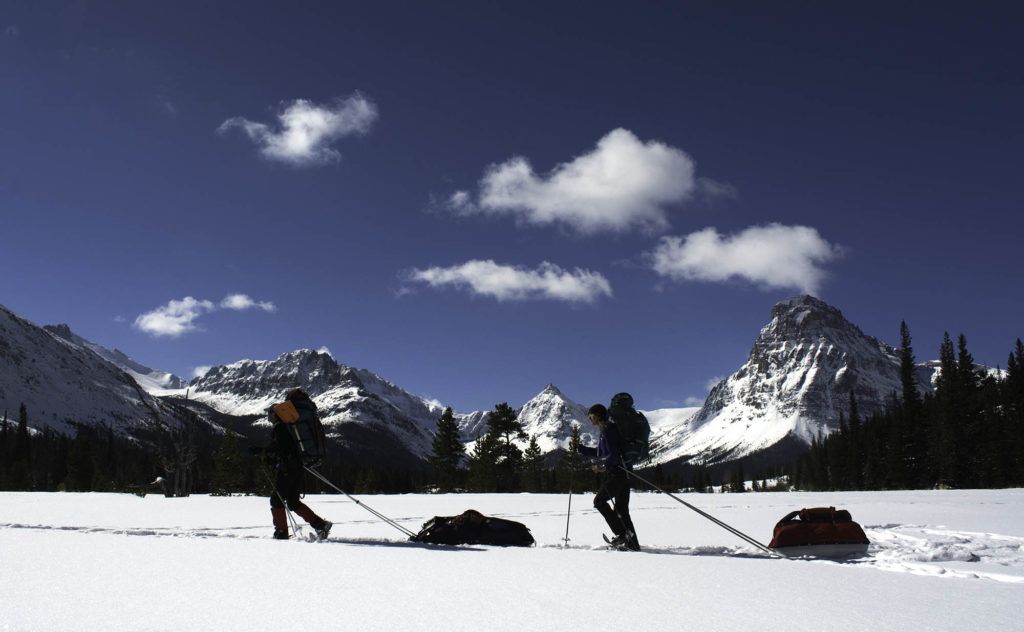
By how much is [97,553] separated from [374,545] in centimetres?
334

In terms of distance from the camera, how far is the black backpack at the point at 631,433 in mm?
9977

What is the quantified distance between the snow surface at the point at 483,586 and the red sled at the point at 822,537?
310 millimetres

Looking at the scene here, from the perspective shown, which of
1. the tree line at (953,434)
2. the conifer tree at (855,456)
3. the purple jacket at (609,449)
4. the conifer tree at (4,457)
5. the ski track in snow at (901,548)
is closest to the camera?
the ski track in snow at (901,548)

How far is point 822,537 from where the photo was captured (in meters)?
8.97

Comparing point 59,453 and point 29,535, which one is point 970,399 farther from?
point 59,453

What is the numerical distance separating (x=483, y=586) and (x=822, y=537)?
558 cm

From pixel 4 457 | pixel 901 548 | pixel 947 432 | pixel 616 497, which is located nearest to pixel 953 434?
pixel 947 432

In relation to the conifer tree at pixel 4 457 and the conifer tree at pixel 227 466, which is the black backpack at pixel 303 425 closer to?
the conifer tree at pixel 227 466

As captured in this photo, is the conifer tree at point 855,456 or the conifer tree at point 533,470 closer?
the conifer tree at point 533,470

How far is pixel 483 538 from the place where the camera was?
32.7ft

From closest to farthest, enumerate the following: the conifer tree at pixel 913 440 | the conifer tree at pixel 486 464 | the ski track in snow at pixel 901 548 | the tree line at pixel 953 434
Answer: the ski track in snow at pixel 901 548 < the conifer tree at pixel 486 464 < the tree line at pixel 953 434 < the conifer tree at pixel 913 440

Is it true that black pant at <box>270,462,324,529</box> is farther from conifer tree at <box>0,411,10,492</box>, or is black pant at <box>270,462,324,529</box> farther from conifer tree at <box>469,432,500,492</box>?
conifer tree at <box>0,411,10,492</box>

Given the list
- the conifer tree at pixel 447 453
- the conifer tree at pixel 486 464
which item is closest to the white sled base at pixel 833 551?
the conifer tree at pixel 486 464

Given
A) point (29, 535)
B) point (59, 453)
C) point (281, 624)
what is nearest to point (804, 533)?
point (281, 624)
